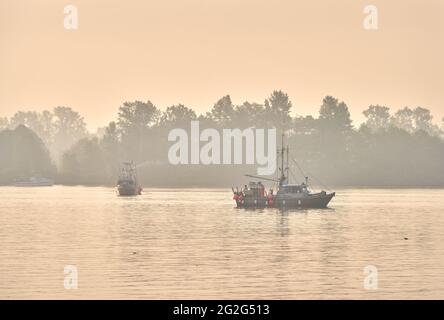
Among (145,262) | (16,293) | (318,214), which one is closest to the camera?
(16,293)

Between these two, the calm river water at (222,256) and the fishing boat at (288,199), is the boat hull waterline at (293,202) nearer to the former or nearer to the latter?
the fishing boat at (288,199)

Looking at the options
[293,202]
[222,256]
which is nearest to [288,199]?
[293,202]

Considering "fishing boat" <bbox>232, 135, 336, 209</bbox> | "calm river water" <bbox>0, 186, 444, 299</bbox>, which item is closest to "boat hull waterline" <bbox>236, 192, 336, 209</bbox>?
"fishing boat" <bbox>232, 135, 336, 209</bbox>

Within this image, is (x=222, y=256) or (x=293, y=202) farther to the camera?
(x=293, y=202)

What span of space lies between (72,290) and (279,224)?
213ft

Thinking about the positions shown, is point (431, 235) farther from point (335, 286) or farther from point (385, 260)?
point (335, 286)

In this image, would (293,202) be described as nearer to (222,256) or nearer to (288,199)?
(288,199)

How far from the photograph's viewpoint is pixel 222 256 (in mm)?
81438

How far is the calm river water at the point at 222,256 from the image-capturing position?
202 ft

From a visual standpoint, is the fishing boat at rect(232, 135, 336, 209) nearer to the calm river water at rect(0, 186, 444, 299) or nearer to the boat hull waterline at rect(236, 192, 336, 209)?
the boat hull waterline at rect(236, 192, 336, 209)

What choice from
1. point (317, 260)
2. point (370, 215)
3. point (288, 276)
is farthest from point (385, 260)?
point (370, 215)

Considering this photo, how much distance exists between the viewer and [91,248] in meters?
89.2

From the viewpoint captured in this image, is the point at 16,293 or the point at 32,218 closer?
the point at 16,293

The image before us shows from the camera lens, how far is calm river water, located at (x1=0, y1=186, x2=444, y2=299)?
61.7 m
